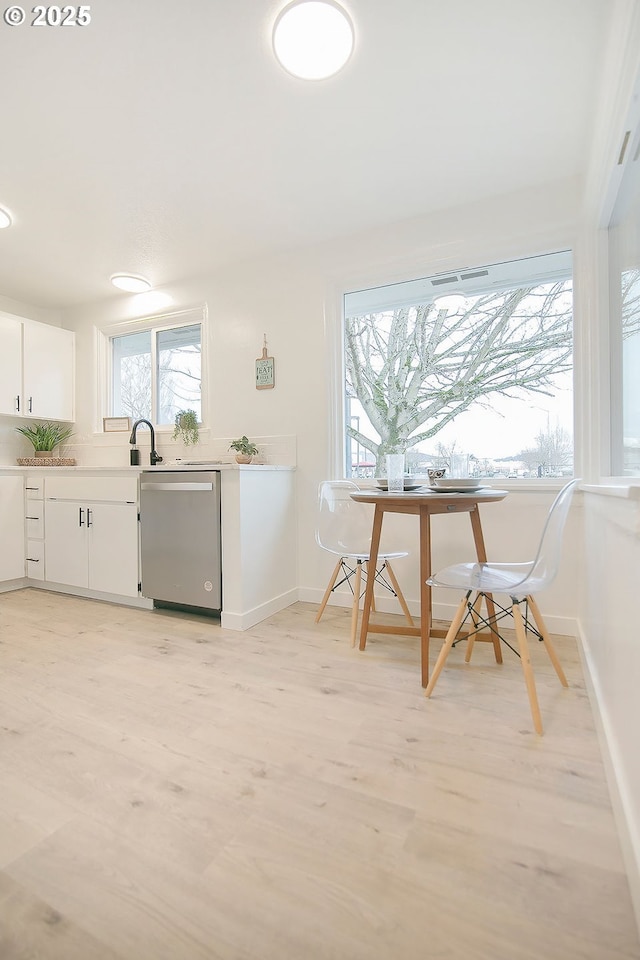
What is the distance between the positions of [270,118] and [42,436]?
3.24 meters

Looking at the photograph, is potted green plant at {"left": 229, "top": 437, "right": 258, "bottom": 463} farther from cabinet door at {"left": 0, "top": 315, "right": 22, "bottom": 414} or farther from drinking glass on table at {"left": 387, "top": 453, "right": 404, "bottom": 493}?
cabinet door at {"left": 0, "top": 315, "right": 22, "bottom": 414}

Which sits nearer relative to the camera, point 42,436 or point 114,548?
point 114,548

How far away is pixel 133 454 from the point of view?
3.58m

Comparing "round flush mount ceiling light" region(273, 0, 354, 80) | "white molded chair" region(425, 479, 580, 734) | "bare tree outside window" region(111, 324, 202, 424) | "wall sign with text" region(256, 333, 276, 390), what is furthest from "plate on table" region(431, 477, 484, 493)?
"bare tree outside window" region(111, 324, 202, 424)

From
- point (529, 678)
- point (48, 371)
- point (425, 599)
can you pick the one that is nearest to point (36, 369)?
point (48, 371)

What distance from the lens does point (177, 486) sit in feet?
8.80

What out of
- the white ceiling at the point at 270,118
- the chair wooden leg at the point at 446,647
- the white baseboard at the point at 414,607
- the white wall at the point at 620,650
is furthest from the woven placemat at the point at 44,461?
the white wall at the point at 620,650

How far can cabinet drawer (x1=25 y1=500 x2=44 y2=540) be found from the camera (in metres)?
3.38

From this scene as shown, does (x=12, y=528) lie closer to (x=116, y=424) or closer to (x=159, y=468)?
(x=116, y=424)

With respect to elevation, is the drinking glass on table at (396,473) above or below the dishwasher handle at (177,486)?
above

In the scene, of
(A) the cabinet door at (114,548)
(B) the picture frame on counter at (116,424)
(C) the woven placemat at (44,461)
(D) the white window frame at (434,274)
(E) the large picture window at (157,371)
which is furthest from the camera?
(B) the picture frame on counter at (116,424)

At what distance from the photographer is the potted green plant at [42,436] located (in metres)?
3.93

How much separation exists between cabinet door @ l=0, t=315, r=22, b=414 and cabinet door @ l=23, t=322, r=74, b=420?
0.14 feet

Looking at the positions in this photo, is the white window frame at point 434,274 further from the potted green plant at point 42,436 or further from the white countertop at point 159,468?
the potted green plant at point 42,436
